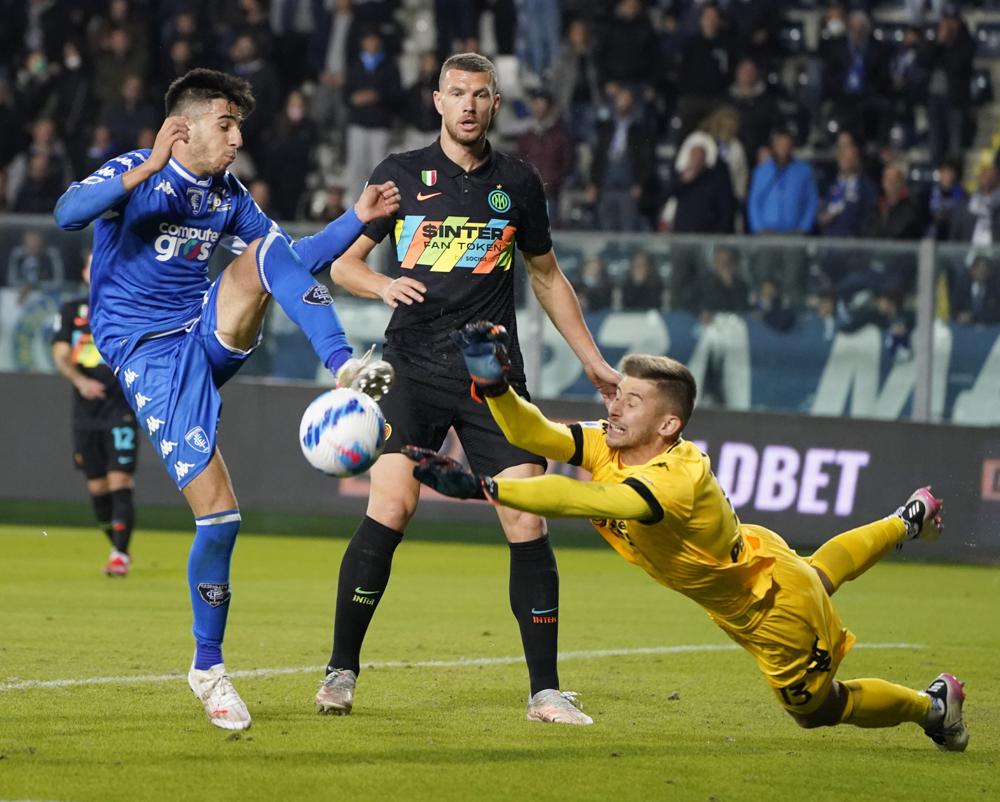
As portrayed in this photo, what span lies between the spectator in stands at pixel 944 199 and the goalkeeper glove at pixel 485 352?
1233cm

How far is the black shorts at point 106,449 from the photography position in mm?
12828

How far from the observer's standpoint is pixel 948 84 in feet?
62.5

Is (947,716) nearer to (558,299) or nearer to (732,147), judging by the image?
(558,299)

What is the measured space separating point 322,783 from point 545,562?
1871 mm

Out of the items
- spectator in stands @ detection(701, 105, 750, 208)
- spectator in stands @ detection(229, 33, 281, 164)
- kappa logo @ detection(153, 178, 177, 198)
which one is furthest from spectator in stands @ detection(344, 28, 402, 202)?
kappa logo @ detection(153, 178, 177, 198)

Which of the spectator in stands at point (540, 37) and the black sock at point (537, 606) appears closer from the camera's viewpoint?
the black sock at point (537, 606)

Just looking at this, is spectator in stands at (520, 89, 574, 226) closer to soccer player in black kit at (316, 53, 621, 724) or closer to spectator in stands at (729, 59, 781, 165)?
spectator in stands at (729, 59, 781, 165)

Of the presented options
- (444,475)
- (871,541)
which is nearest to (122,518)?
(871,541)

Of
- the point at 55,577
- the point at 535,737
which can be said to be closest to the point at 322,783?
the point at 535,737

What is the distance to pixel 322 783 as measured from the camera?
5258 millimetres

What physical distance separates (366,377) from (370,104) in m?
14.2

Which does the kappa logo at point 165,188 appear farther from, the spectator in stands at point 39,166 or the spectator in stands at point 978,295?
the spectator in stands at point 39,166

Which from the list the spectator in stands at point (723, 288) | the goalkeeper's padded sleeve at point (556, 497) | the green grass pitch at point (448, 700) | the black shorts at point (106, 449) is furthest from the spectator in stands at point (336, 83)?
the goalkeeper's padded sleeve at point (556, 497)

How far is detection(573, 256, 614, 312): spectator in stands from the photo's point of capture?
48.9 feet
